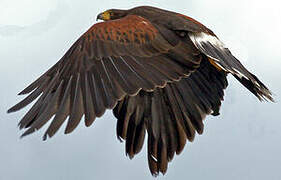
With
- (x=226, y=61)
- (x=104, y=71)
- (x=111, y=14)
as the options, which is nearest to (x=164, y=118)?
(x=226, y=61)

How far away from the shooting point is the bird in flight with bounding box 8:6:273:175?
23.2ft

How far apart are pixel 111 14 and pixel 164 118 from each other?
2590mm

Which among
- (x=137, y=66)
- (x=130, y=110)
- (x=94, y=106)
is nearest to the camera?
(x=94, y=106)

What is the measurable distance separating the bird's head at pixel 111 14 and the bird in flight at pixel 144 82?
1.91ft

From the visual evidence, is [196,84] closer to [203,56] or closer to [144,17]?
[203,56]

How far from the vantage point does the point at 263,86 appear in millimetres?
8672

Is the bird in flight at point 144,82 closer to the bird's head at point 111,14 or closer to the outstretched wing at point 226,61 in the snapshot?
the outstretched wing at point 226,61

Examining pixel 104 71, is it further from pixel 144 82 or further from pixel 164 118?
pixel 164 118

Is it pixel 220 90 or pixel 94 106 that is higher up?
pixel 94 106

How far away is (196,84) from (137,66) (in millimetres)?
1306

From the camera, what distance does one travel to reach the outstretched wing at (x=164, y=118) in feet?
27.1

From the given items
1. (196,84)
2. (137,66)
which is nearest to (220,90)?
(196,84)

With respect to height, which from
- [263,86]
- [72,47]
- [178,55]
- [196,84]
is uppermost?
[72,47]

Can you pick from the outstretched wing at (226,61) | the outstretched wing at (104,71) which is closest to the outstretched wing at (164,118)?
the outstretched wing at (226,61)
